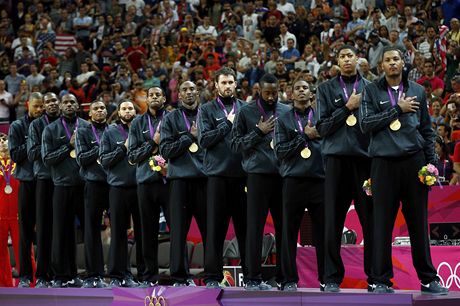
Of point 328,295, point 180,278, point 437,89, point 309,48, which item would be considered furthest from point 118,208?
point 309,48

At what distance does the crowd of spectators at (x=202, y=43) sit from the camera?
19.3m

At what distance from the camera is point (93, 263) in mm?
12367

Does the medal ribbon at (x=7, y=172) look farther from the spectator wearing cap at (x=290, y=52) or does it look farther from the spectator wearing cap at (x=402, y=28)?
the spectator wearing cap at (x=402, y=28)

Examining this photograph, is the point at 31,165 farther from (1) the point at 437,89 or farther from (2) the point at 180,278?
(1) the point at 437,89

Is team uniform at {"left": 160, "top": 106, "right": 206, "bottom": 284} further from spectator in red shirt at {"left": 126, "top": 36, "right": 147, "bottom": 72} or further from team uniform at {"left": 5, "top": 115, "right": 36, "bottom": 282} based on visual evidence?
spectator in red shirt at {"left": 126, "top": 36, "right": 147, "bottom": 72}

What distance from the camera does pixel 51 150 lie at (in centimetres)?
1241

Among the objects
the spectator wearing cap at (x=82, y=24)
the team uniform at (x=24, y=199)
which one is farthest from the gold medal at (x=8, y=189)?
the spectator wearing cap at (x=82, y=24)

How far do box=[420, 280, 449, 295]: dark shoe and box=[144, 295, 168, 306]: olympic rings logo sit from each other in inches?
120

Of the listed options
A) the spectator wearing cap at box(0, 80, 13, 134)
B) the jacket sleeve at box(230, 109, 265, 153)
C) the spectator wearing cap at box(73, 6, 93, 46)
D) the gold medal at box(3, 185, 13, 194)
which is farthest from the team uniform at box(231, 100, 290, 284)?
the spectator wearing cap at box(73, 6, 93, 46)

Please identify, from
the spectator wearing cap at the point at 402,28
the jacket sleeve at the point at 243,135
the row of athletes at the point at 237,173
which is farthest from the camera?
the spectator wearing cap at the point at 402,28

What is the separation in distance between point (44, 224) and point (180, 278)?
7.88 feet

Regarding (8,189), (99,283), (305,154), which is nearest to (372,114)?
(305,154)

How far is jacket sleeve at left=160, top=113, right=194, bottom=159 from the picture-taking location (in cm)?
1111

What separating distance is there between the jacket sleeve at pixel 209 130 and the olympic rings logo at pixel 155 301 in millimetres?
1707
